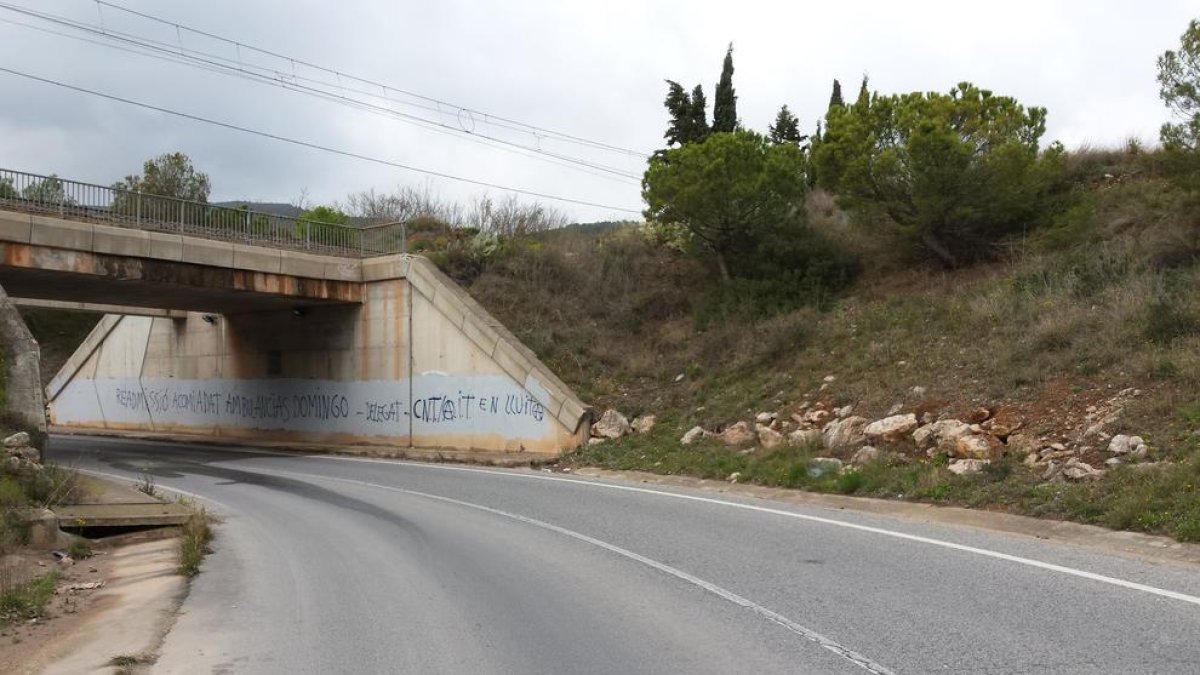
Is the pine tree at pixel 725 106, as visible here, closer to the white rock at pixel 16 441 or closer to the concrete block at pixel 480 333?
the concrete block at pixel 480 333

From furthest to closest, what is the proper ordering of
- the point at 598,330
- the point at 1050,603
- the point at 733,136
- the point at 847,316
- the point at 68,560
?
the point at 598,330, the point at 733,136, the point at 847,316, the point at 68,560, the point at 1050,603

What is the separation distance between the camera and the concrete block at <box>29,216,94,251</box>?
21.4 meters

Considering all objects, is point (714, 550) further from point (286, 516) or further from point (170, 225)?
point (170, 225)

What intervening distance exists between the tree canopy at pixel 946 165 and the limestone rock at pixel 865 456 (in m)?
8.54

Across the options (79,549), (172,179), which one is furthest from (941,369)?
(172,179)

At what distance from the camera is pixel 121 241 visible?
887 inches

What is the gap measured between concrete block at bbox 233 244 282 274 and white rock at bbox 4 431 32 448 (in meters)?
12.2

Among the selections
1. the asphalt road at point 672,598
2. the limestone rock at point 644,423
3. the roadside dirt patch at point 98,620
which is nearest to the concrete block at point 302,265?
the limestone rock at point 644,423

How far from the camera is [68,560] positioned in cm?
1070

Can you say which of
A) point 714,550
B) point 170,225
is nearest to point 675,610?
point 714,550

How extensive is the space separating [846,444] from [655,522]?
5.16 m

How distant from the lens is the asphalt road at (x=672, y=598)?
19.6 ft

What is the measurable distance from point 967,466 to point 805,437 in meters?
3.91

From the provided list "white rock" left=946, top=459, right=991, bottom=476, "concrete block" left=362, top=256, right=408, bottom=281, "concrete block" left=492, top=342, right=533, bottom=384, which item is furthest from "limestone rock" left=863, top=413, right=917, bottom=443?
"concrete block" left=362, top=256, right=408, bottom=281
